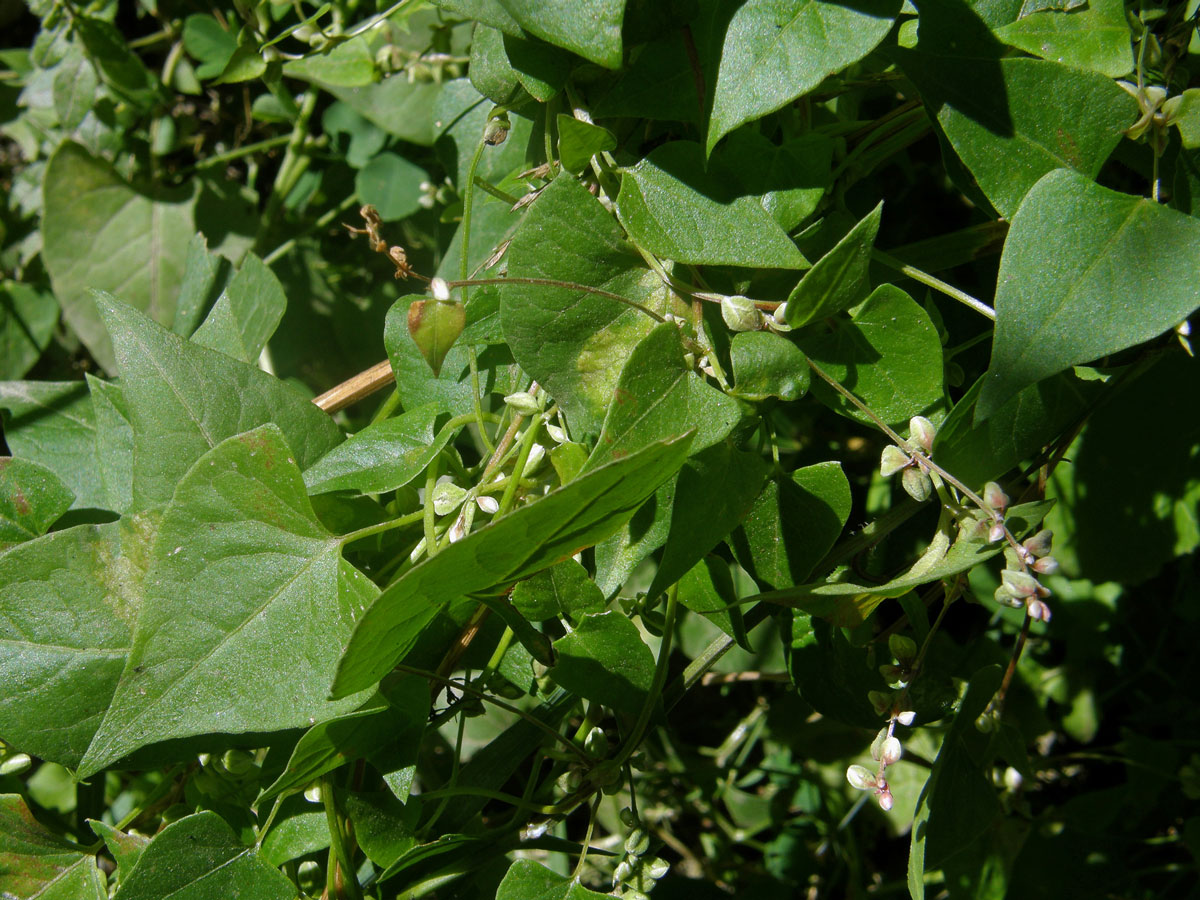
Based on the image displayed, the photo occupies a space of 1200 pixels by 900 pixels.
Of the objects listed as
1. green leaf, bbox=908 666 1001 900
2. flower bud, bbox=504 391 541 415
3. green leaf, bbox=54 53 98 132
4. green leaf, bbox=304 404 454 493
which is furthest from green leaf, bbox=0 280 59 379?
green leaf, bbox=908 666 1001 900

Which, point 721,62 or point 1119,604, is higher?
point 721,62

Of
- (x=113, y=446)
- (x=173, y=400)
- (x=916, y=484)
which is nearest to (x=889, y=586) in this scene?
(x=916, y=484)

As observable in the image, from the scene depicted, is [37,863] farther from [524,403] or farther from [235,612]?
Answer: [524,403]

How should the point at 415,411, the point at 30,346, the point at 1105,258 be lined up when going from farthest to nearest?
the point at 30,346, the point at 415,411, the point at 1105,258

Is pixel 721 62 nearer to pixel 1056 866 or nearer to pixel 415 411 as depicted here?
pixel 415 411

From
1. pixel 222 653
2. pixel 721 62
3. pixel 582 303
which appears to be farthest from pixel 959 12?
pixel 222 653

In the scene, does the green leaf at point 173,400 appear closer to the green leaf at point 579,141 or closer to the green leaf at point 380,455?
the green leaf at point 380,455

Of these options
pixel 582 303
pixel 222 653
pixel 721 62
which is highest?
pixel 721 62
